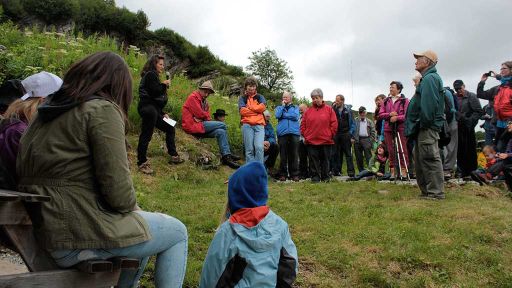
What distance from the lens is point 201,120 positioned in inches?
434

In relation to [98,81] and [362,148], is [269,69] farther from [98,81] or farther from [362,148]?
[98,81]

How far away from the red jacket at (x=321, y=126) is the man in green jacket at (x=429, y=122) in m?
2.69

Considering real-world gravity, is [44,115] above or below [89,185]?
above

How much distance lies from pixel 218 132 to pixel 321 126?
92.5 inches

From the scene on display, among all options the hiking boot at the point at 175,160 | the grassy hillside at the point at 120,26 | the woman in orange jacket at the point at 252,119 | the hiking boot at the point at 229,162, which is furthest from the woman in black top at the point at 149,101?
the grassy hillside at the point at 120,26

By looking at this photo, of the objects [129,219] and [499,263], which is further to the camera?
[499,263]

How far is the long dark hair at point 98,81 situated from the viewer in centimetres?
289

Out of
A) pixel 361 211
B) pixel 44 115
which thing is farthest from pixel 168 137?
pixel 44 115

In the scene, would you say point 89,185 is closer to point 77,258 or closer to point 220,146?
point 77,258

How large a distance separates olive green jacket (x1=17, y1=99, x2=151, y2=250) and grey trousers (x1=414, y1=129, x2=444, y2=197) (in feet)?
20.8

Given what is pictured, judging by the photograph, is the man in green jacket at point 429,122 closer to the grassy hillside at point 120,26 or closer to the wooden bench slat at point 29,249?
the wooden bench slat at point 29,249

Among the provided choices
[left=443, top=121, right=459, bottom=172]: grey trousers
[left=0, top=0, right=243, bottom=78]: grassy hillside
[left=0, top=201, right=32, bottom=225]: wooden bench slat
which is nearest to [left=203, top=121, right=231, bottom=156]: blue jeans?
[left=443, top=121, right=459, bottom=172]: grey trousers

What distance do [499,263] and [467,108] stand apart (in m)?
6.44

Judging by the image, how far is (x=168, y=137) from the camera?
10.2m
